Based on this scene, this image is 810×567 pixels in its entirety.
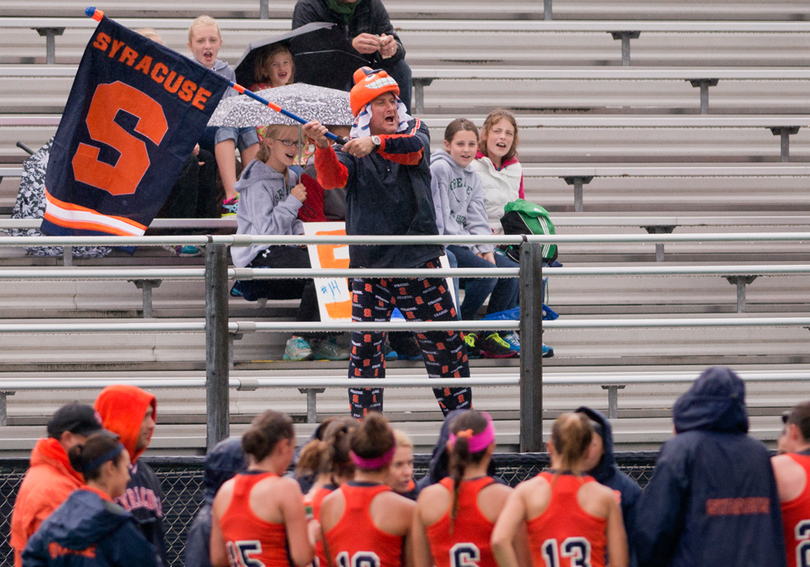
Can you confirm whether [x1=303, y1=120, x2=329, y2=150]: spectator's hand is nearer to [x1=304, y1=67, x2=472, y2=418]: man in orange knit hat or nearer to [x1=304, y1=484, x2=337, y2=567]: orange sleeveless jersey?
→ [x1=304, y1=67, x2=472, y2=418]: man in orange knit hat

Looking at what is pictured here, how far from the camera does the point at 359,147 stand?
5.11m

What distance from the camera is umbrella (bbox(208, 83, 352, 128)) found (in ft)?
20.5

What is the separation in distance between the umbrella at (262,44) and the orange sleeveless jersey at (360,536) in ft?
13.9

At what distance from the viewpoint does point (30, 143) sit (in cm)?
780

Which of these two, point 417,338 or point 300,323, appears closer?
point 300,323

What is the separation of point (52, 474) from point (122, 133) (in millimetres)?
2281

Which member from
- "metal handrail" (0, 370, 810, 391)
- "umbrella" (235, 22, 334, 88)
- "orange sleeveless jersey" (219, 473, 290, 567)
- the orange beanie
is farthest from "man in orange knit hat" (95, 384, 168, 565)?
"umbrella" (235, 22, 334, 88)

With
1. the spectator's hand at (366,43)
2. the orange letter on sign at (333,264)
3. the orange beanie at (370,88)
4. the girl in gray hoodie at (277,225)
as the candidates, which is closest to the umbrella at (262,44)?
the spectator's hand at (366,43)

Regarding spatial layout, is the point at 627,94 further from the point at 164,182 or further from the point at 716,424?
the point at 716,424

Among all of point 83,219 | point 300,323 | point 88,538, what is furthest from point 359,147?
point 88,538

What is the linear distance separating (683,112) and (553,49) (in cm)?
129

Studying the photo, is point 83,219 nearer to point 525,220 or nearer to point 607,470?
point 525,220

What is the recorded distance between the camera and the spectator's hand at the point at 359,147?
511cm

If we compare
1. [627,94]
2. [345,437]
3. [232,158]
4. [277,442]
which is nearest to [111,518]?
[277,442]
